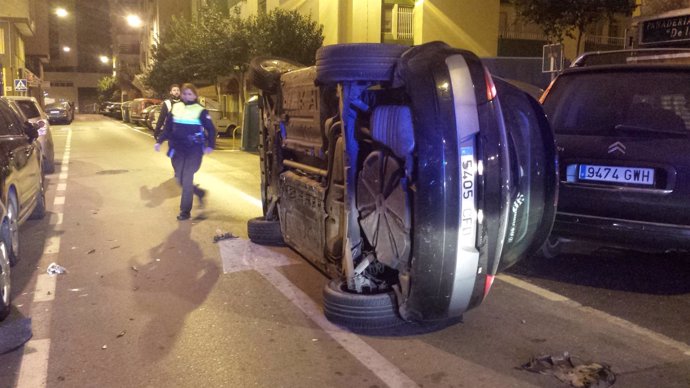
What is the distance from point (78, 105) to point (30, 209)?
99.9 meters

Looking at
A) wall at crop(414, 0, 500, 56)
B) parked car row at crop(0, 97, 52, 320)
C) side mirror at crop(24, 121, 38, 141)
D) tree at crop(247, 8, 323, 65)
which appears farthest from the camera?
tree at crop(247, 8, 323, 65)

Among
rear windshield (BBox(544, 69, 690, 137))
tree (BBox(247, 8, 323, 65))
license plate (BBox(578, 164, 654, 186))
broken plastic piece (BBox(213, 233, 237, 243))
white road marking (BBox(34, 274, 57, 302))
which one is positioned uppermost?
tree (BBox(247, 8, 323, 65))

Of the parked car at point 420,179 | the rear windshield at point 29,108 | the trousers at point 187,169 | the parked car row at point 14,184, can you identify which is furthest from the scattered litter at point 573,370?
the rear windshield at point 29,108

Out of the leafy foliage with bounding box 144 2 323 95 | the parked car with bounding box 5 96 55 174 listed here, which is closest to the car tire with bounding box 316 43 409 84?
the parked car with bounding box 5 96 55 174

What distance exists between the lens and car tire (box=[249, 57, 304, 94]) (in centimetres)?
619

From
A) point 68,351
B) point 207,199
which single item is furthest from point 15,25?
point 68,351

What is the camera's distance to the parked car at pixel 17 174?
6.34 metres

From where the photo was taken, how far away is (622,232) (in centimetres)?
518

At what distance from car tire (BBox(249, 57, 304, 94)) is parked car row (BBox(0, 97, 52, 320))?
2.47m

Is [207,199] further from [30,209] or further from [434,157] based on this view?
[434,157]

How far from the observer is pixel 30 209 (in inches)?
310

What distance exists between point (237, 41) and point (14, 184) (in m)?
23.4

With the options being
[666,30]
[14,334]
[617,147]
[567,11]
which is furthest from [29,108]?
[567,11]

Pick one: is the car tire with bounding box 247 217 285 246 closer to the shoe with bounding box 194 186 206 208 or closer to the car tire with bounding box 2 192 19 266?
the car tire with bounding box 2 192 19 266
